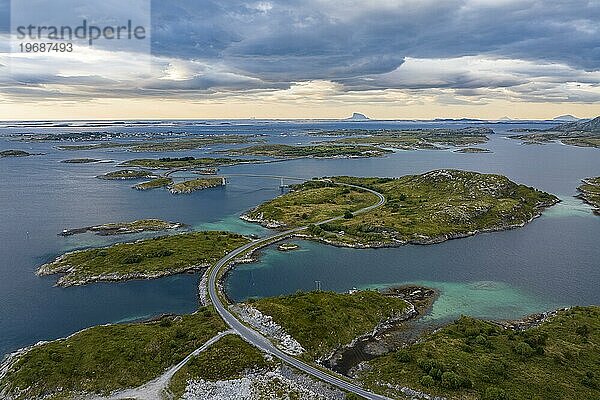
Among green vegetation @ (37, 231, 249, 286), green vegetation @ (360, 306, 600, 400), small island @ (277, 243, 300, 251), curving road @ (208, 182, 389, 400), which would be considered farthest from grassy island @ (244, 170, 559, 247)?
green vegetation @ (360, 306, 600, 400)

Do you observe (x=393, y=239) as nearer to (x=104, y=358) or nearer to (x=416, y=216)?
A: (x=416, y=216)

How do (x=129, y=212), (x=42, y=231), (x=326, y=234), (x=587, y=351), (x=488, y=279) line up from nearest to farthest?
1. (x=587, y=351)
2. (x=488, y=279)
3. (x=326, y=234)
4. (x=42, y=231)
5. (x=129, y=212)

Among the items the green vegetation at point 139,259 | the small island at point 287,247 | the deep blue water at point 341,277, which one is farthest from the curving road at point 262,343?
the small island at point 287,247

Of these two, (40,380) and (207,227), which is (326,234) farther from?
(40,380)

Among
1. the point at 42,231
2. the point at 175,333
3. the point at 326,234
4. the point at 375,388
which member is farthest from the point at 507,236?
the point at 42,231

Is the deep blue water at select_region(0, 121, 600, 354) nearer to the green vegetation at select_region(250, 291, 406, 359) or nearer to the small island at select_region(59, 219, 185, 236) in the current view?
the small island at select_region(59, 219, 185, 236)

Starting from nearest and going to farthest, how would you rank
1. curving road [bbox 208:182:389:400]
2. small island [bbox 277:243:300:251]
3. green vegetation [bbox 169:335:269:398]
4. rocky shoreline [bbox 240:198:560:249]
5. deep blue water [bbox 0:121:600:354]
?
curving road [bbox 208:182:389:400] → green vegetation [bbox 169:335:269:398] → deep blue water [bbox 0:121:600:354] → small island [bbox 277:243:300:251] → rocky shoreline [bbox 240:198:560:249]
